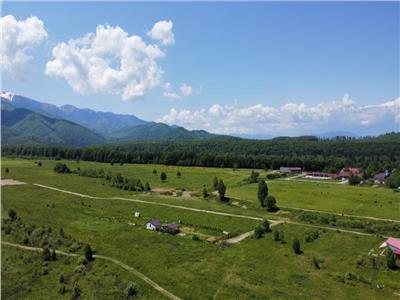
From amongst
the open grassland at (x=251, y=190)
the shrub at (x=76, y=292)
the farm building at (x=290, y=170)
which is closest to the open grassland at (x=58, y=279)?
the shrub at (x=76, y=292)

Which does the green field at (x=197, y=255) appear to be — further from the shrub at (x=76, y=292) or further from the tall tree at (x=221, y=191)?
the tall tree at (x=221, y=191)

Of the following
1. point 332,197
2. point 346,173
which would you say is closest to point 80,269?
point 332,197

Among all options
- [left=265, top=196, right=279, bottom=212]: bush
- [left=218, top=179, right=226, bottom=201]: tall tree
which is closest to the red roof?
[left=265, top=196, right=279, bottom=212]: bush

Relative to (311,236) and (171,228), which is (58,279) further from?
(311,236)

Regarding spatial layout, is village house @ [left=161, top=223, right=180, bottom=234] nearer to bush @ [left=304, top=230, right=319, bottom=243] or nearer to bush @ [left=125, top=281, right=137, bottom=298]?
bush @ [left=125, top=281, right=137, bottom=298]

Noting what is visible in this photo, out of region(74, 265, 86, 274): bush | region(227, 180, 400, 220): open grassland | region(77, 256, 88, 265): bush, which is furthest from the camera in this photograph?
region(227, 180, 400, 220): open grassland

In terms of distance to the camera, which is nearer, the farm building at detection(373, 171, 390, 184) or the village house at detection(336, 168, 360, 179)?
the farm building at detection(373, 171, 390, 184)
